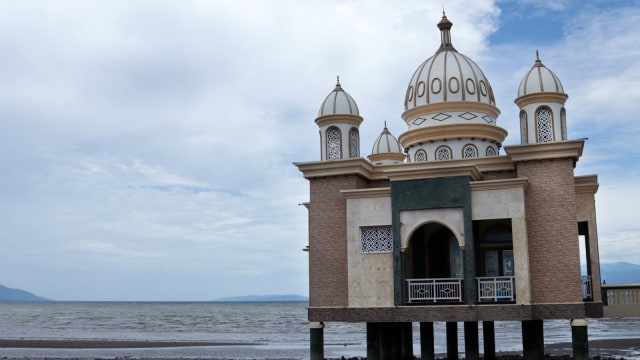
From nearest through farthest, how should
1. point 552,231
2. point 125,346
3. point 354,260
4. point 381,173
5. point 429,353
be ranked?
point 552,231 < point 354,260 < point 381,173 < point 429,353 < point 125,346

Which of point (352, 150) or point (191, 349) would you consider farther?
point (191, 349)

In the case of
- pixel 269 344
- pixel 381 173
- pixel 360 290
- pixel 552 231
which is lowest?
pixel 269 344

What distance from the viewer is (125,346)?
55.8 metres

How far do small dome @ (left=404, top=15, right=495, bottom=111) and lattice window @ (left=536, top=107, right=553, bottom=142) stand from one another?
3368 mm

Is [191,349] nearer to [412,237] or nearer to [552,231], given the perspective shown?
[412,237]

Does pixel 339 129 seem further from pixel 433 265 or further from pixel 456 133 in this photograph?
pixel 433 265

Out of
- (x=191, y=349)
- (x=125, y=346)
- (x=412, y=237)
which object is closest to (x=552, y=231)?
(x=412, y=237)

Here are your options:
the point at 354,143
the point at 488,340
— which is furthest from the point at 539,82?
the point at 488,340

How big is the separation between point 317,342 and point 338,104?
27.4 ft

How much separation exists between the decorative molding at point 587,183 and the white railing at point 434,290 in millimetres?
5614

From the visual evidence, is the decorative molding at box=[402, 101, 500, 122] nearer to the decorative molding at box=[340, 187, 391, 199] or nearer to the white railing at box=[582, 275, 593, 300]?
the decorative molding at box=[340, 187, 391, 199]

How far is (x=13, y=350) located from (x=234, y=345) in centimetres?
1530

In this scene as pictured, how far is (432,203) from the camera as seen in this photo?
24391 millimetres

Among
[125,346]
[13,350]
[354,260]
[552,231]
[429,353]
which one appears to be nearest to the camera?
[552,231]
